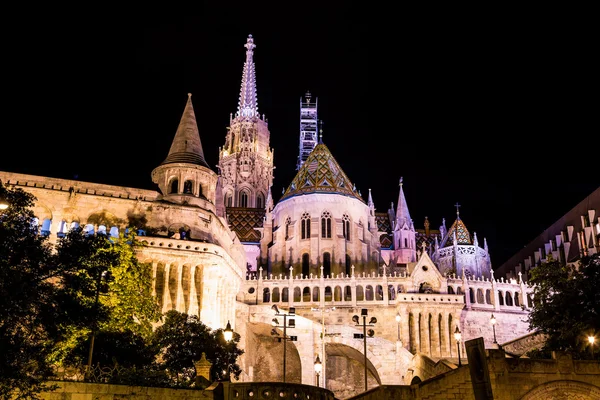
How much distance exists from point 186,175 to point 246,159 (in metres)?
46.4

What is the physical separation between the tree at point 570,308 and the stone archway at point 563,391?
3.90 m

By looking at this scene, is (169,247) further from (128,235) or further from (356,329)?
(356,329)

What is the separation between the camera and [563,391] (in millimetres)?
24516

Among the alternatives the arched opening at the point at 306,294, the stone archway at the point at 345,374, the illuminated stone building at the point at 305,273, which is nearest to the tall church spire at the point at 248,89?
the illuminated stone building at the point at 305,273

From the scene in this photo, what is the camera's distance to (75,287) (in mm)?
22812

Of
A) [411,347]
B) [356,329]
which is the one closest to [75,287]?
[356,329]

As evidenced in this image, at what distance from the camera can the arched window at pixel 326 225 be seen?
205 ft

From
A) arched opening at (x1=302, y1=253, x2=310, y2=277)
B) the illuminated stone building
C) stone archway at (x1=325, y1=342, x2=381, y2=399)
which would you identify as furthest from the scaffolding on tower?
stone archway at (x1=325, y1=342, x2=381, y2=399)

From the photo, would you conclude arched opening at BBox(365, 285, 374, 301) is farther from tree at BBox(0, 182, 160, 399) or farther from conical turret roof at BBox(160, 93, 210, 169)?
tree at BBox(0, 182, 160, 399)

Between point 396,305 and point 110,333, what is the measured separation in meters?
24.8

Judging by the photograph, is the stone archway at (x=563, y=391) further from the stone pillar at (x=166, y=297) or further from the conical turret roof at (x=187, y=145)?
the conical turret roof at (x=187, y=145)

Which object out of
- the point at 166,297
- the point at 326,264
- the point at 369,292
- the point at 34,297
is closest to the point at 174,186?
the point at 166,297

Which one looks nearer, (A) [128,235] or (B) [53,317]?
(B) [53,317]

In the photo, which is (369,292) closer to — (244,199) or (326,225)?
(326,225)
